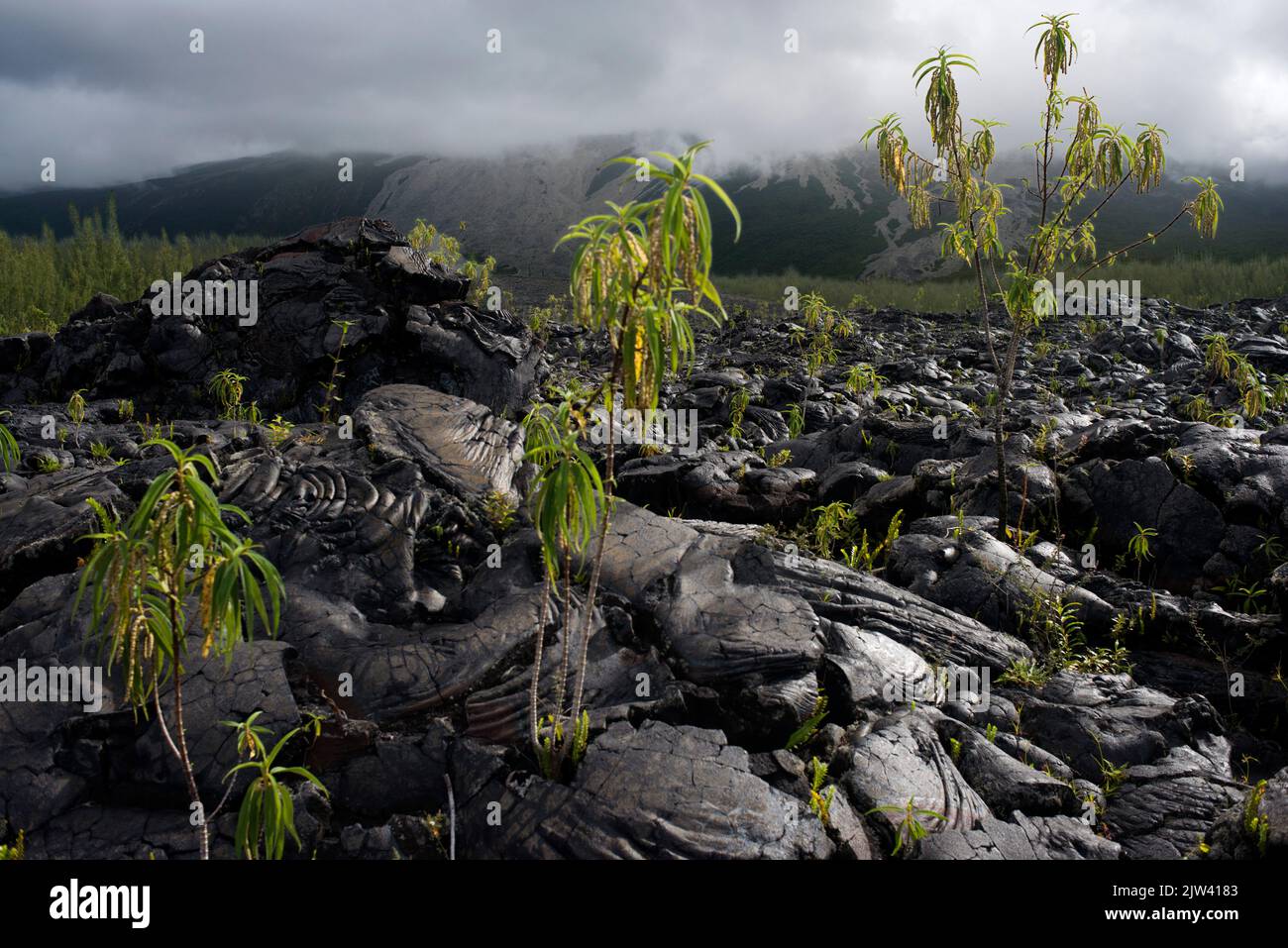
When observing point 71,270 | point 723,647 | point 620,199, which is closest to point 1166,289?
point 723,647

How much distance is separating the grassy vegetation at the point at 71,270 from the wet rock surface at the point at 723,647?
66.5 feet

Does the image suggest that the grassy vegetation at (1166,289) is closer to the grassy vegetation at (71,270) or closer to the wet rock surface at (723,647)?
the wet rock surface at (723,647)

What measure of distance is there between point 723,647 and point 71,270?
37.8 metres

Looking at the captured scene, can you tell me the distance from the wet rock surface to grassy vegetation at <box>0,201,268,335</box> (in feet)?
66.5

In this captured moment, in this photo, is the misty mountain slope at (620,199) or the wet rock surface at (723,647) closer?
the wet rock surface at (723,647)

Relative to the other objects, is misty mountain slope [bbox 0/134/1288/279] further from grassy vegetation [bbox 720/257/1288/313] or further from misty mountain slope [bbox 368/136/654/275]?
grassy vegetation [bbox 720/257/1288/313]

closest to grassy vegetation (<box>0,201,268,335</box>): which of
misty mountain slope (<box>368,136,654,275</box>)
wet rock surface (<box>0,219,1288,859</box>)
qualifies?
wet rock surface (<box>0,219,1288,859</box>)

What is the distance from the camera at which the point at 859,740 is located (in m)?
5.39

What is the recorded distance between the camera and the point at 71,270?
32.1 meters

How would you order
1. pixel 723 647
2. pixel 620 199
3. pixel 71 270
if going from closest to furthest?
1. pixel 723 647
2. pixel 71 270
3. pixel 620 199

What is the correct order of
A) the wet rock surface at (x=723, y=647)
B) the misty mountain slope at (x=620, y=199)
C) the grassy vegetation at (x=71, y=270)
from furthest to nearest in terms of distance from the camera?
the misty mountain slope at (x=620, y=199) < the grassy vegetation at (x=71, y=270) < the wet rock surface at (x=723, y=647)

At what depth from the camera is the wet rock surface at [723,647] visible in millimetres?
4734

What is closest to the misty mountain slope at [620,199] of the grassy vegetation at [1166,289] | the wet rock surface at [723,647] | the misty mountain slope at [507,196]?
the misty mountain slope at [507,196]

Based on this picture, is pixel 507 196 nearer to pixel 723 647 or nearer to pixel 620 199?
pixel 620 199
